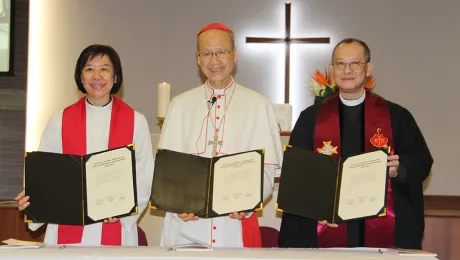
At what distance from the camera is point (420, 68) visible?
22.4 feet

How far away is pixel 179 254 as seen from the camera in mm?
2770

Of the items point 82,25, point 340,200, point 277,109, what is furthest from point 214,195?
point 82,25

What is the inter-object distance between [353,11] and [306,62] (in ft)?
2.44

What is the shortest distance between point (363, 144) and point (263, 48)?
334 cm

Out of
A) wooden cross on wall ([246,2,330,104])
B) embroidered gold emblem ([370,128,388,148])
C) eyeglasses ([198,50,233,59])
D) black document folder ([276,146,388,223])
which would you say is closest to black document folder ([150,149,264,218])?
black document folder ([276,146,388,223])

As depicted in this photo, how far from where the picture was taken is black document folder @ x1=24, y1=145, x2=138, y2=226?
10.6ft

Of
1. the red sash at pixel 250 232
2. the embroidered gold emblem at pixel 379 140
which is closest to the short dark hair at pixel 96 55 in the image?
the red sash at pixel 250 232

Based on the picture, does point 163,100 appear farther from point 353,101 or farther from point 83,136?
point 353,101

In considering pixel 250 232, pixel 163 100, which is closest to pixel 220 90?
pixel 250 232

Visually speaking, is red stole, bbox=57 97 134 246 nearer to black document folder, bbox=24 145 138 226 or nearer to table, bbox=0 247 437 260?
black document folder, bbox=24 145 138 226

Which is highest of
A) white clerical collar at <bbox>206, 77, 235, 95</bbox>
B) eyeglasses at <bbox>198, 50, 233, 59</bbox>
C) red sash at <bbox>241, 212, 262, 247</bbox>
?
eyeglasses at <bbox>198, 50, 233, 59</bbox>

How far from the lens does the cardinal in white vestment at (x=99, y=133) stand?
3.62 meters

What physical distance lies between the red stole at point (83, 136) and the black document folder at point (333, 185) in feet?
3.23

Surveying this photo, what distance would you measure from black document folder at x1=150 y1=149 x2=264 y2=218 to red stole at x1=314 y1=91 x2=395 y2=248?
686mm
